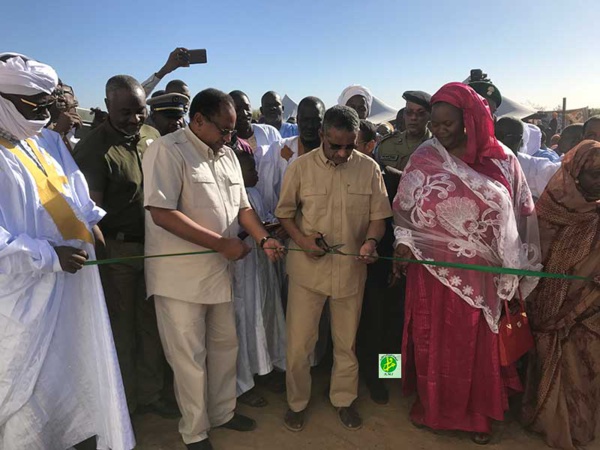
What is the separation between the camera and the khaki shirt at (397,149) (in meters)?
3.99

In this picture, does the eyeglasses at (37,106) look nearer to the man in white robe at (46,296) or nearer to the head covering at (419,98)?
the man in white robe at (46,296)

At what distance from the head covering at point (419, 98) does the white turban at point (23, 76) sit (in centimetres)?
285

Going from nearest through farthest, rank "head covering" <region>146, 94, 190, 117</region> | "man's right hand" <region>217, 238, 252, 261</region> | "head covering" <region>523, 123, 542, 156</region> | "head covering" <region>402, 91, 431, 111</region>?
1. "man's right hand" <region>217, 238, 252, 261</region>
2. "head covering" <region>146, 94, 190, 117</region>
3. "head covering" <region>402, 91, 431, 111</region>
4. "head covering" <region>523, 123, 542, 156</region>

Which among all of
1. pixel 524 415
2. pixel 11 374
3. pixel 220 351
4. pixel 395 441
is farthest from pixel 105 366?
pixel 524 415

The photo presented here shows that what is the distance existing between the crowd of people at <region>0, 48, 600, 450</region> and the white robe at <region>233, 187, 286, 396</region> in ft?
0.05

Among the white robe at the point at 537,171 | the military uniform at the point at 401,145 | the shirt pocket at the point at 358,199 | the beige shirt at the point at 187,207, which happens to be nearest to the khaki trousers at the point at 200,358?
the beige shirt at the point at 187,207

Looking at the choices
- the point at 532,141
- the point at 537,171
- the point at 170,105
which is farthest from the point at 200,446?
the point at 532,141

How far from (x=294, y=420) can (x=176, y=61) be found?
4143 millimetres

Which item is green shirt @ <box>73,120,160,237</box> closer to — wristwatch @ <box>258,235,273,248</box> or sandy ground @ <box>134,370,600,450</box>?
wristwatch @ <box>258,235,273,248</box>

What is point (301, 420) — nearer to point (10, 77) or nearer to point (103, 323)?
point (103, 323)

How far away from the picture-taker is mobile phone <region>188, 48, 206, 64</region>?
16.9 feet

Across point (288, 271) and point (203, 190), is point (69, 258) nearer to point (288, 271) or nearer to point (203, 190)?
point (203, 190)

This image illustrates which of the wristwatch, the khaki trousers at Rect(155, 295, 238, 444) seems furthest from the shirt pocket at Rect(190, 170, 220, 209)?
the khaki trousers at Rect(155, 295, 238, 444)

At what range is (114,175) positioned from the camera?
2.79m
